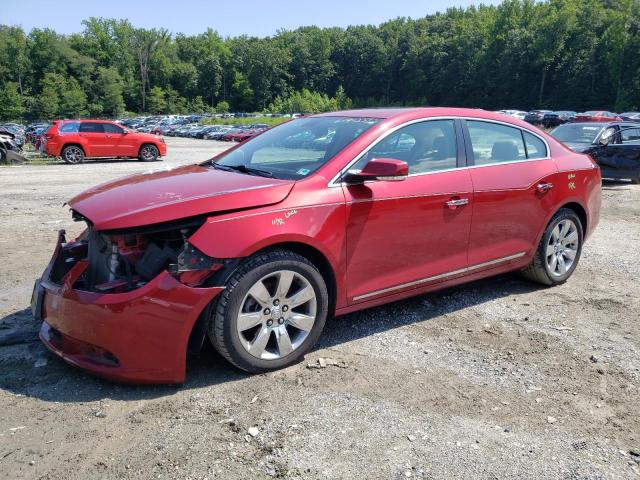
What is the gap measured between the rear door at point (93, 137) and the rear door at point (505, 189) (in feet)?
61.9

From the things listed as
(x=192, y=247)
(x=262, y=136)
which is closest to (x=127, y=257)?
(x=192, y=247)

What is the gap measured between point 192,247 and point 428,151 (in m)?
2.06

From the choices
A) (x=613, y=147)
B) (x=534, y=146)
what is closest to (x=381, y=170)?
(x=534, y=146)

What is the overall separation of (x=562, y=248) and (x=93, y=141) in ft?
62.8

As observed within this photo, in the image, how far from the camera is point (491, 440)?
9.28 ft

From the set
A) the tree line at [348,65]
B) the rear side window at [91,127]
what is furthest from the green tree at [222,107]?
the rear side window at [91,127]

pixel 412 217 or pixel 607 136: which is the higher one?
pixel 607 136

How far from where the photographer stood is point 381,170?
11.7 ft

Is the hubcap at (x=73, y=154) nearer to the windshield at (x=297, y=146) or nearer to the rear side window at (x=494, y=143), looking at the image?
the windshield at (x=297, y=146)

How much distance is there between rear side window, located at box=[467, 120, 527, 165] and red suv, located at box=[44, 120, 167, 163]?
1888 centimetres

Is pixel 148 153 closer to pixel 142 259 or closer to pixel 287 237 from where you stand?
pixel 142 259

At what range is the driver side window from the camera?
13.3 feet

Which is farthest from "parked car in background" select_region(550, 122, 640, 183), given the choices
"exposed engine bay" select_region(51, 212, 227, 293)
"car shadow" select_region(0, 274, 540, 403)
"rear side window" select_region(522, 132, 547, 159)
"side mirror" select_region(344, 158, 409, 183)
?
"exposed engine bay" select_region(51, 212, 227, 293)

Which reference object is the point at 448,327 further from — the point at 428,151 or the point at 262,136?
the point at 262,136
